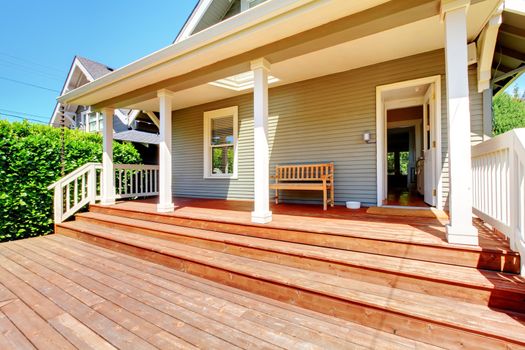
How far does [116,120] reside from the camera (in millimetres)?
10742

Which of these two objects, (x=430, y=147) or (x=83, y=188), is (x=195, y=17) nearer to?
(x=83, y=188)

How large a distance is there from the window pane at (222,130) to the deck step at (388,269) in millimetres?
3311

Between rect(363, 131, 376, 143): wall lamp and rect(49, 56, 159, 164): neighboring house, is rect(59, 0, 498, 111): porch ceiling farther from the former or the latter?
rect(49, 56, 159, 164): neighboring house

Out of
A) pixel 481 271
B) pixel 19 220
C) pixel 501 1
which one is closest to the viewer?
pixel 481 271

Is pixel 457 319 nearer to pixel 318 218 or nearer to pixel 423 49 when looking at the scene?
pixel 318 218

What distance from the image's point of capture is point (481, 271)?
1.99m

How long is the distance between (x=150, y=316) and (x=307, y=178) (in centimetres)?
342

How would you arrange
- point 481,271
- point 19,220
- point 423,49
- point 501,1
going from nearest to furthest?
point 481,271
point 501,1
point 423,49
point 19,220

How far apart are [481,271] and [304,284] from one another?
1393mm

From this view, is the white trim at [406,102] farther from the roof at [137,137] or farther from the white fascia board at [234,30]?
the roof at [137,137]

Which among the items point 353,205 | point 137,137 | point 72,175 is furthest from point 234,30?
point 137,137

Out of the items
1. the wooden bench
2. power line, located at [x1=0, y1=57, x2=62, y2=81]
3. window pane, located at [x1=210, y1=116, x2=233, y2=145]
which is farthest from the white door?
power line, located at [x1=0, y1=57, x2=62, y2=81]

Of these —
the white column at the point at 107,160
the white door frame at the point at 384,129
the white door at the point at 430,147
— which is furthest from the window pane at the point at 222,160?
the white door at the point at 430,147

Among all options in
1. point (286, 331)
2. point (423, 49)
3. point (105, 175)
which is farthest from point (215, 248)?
point (423, 49)
